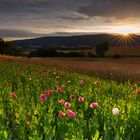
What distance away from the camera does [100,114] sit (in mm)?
5992

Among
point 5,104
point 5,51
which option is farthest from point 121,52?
point 5,104

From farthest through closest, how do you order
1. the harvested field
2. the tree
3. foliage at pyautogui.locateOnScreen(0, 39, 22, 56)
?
foliage at pyautogui.locateOnScreen(0, 39, 22, 56), the tree, the harvested field

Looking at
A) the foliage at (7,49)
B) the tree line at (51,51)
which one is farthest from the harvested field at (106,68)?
the foliage at (7,49)

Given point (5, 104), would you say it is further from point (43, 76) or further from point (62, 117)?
point (43, 76)

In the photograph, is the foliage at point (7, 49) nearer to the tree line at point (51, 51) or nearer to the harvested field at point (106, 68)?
the tree line at point (51, 51)

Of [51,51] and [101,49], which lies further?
[101,49]

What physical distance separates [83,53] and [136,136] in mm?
83895

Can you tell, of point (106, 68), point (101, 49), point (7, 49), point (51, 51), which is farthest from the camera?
point (7, 49)

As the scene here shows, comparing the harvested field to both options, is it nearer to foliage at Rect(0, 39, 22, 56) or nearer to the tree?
the tree

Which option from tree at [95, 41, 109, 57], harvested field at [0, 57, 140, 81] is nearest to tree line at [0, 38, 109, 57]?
tree at [95, 41, 109, 57]

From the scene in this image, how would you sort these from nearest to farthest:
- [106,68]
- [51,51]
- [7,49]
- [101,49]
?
[106,68], [51,51], [101,49], [7,49]

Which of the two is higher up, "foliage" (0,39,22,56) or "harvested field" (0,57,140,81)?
A: "harvested field" (0,57,140,81)

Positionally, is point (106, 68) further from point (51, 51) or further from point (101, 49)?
point (101, 49)

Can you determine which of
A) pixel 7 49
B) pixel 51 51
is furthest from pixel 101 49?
pixel 7 49
